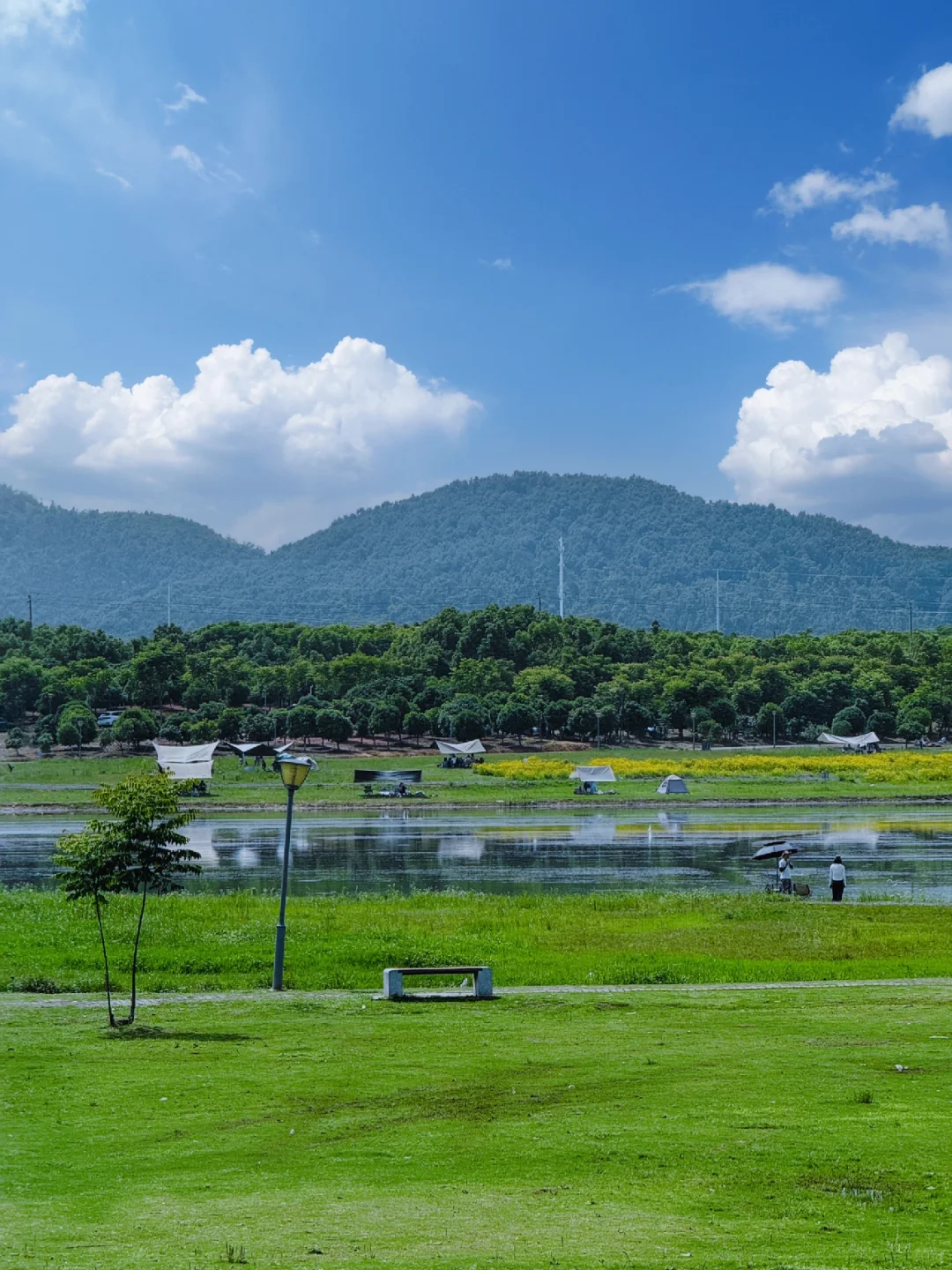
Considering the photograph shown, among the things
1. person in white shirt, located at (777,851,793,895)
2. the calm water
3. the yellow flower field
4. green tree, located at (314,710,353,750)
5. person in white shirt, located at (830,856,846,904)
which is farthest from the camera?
green tree, located at (314,710,353,750)

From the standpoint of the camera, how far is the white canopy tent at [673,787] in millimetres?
99075

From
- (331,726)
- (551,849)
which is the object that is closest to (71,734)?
(331,726)

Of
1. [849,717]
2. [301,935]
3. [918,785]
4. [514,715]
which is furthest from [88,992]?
[849,717]

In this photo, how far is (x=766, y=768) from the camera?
114 meters

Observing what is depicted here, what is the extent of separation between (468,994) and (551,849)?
4043 centimetres

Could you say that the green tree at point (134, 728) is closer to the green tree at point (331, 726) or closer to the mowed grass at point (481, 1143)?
the green tree at point (331, 726)

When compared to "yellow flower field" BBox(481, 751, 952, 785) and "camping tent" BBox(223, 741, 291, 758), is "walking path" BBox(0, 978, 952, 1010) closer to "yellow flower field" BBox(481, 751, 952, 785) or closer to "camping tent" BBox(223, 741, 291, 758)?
"yellow flower field" BBox(481, 751, 952, 785)

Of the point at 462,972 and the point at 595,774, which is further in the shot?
the point at 595,774

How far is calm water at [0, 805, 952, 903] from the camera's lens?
46500 mm

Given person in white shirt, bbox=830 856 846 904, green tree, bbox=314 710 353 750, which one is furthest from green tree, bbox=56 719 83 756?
person in white shirt, bbox=830 856 846 904

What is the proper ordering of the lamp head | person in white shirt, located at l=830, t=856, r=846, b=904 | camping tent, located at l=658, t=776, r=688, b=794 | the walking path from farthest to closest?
camping tent, located at l=658, t=776, r=688, b=794, person in white shirt, located at l=830, t=856, r=846, b=904, the lamp head, the walking path

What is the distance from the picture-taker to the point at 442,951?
27.2 meters

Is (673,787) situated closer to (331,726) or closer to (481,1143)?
(331,726)

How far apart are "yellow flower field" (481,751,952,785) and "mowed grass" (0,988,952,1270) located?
93129 mm
